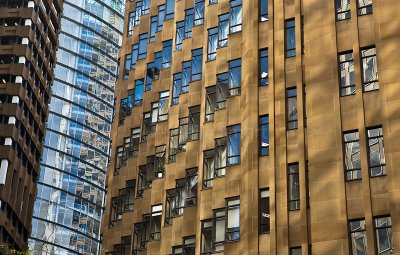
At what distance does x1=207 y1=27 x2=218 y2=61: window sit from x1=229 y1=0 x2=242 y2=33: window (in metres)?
1.74

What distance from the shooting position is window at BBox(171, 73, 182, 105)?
2020 inches

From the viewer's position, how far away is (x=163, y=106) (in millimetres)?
53375

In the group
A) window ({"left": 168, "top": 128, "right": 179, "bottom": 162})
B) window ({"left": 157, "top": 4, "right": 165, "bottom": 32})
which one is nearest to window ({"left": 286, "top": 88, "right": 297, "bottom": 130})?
window ({"left": 168, "top": 128, "right": 179, "bottom": 162})

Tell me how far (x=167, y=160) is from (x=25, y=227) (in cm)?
3703

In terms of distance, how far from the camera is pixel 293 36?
41.5 metres

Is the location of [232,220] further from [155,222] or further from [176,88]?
[176,88]

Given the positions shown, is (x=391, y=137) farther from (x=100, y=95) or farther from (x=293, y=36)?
(x=100, y=95)

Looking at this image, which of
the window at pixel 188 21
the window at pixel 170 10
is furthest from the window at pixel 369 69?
the window at pixel 170 10

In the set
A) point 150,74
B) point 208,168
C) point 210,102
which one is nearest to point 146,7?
point 150,74

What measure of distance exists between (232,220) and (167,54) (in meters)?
18.2

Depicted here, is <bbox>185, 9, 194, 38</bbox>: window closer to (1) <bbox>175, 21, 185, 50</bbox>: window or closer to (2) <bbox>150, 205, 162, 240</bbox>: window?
(1) <bbox>175, 21, 185, 50</bbox>: window

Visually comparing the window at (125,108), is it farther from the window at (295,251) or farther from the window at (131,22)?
the window at (295,251)

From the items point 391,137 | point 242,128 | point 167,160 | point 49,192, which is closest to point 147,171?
point 167,160

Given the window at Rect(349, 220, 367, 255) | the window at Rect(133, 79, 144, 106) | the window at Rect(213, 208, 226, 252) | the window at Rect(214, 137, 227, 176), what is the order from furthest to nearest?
the window at Rect(133, 79, 144, 106), the window at Rect(214, 137, 227, 176), the window at Rect(213, 208, 226, 252), the window at Rect(349, 220, 367, 255)
